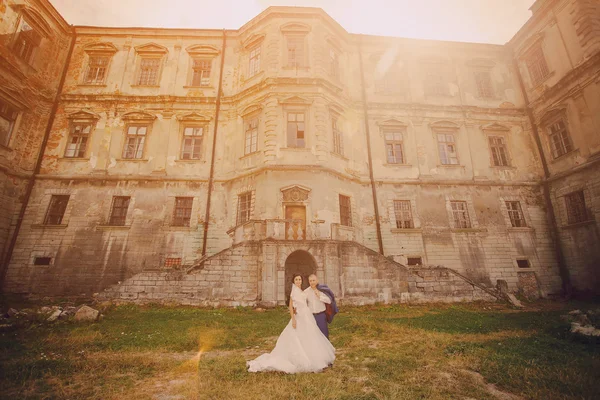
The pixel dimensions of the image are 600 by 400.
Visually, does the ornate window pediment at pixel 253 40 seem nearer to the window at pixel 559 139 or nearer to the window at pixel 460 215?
the window at pixel 460 215

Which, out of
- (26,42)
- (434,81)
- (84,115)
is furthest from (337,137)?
(26,42)

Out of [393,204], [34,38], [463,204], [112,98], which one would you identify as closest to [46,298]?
[112,98]

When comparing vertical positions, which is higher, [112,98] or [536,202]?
[112,98]

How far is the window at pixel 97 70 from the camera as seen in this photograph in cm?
1838

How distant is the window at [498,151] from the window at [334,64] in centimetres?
1148

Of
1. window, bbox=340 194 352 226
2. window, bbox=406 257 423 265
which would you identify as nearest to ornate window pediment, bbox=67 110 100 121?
window, bbox=340 194 352 226

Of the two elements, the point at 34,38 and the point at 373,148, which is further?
the point at 373,148

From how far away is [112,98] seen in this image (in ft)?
58.4

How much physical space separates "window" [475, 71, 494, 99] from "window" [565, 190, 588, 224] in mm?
8540

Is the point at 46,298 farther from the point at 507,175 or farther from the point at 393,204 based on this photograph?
the point at 507,175

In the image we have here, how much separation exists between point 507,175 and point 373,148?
9.05 meters

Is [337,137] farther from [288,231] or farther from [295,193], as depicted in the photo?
[288,231]

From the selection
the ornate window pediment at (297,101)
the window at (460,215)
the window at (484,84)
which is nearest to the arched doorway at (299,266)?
the ornate window pediment at (297,101)

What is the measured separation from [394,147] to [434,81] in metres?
6.25
